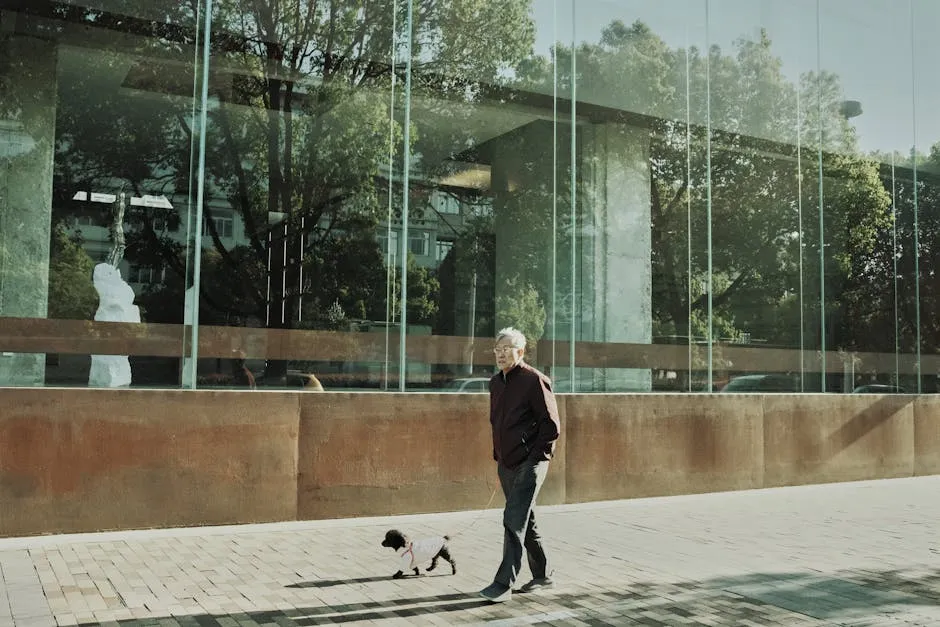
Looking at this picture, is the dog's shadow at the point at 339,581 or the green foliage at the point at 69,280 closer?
the dog's shadow at the point at 339,581

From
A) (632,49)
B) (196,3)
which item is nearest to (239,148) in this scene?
(196,3)

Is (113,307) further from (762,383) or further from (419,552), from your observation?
(762,383)

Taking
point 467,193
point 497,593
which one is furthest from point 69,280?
point 497,593

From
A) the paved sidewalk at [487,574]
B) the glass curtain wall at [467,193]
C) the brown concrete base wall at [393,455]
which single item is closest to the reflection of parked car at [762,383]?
the glass curtain wall at [467,193]

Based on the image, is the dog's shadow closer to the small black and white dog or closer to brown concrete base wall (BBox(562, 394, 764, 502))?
the small black and white dog

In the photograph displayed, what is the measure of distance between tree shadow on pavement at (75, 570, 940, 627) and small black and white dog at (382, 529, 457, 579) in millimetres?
239

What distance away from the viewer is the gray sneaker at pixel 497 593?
6.18 meters

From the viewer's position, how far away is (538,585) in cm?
659

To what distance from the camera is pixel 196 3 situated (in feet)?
33.1

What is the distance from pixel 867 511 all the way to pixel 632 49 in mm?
6568

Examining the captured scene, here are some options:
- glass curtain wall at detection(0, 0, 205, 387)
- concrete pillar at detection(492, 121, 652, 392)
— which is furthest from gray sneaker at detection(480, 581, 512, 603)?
concrete pillar at detection(492, 121, 652, 392)

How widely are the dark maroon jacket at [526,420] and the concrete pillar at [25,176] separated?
5091 mm

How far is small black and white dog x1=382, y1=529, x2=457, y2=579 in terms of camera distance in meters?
6.74

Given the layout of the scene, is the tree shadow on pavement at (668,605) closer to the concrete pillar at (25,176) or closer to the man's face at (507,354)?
the man's face at (507,354)
